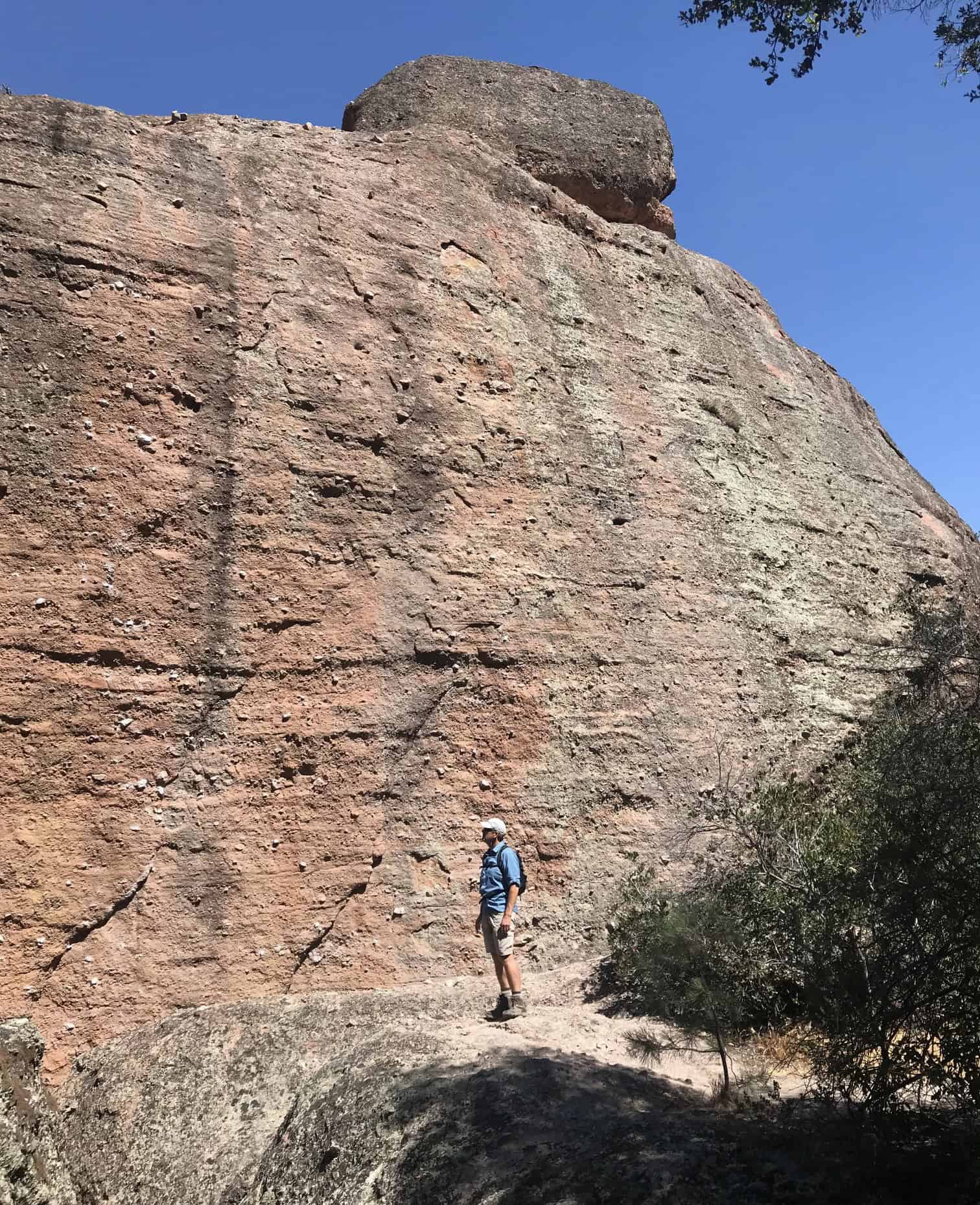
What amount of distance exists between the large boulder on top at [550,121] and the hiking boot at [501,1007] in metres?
10.0

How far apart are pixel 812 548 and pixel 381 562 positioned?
5.47 metres

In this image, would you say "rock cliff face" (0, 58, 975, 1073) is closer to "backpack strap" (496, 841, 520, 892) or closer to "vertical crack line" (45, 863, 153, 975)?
"vertical crack line" (45, 863, 153, 975)

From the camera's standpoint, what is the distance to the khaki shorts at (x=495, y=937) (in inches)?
261

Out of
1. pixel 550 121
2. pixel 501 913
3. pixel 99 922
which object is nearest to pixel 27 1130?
pixel 99 922

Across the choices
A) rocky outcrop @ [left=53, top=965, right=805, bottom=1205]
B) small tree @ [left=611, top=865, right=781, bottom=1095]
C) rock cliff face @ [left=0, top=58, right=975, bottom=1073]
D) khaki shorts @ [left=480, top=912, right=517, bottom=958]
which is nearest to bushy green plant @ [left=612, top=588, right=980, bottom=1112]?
small tree @ [left=611, top=865, right=781, bottom=1095]

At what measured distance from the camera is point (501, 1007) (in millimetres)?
6746

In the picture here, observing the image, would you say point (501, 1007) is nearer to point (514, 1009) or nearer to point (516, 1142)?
point (514, 1009)

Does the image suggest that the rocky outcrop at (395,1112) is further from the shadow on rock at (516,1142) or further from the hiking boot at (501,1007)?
the hiking boot at (501,1007)

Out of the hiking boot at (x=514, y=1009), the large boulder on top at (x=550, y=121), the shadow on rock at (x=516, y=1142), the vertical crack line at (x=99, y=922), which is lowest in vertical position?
the shadow on rock at (x=516, y=1142)

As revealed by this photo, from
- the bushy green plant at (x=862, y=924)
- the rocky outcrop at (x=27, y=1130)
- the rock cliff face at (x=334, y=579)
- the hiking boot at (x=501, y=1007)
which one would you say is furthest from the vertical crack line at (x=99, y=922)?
the bushy green plant at (x=862, y=924)

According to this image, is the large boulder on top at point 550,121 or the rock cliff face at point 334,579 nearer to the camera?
the rock cliff face at point 334,579

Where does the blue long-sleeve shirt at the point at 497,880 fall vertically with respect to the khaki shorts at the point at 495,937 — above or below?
above

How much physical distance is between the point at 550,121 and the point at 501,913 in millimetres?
10496

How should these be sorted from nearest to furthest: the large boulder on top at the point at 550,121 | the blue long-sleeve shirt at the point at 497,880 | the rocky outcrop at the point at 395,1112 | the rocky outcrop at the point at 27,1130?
the rocky outcrop at the point at 395,1112, the rocky outcrop at the point at 27,1130, the blue long-sleeve shirt at the point at 497,880, the large boulder on top at the point at 550,121
